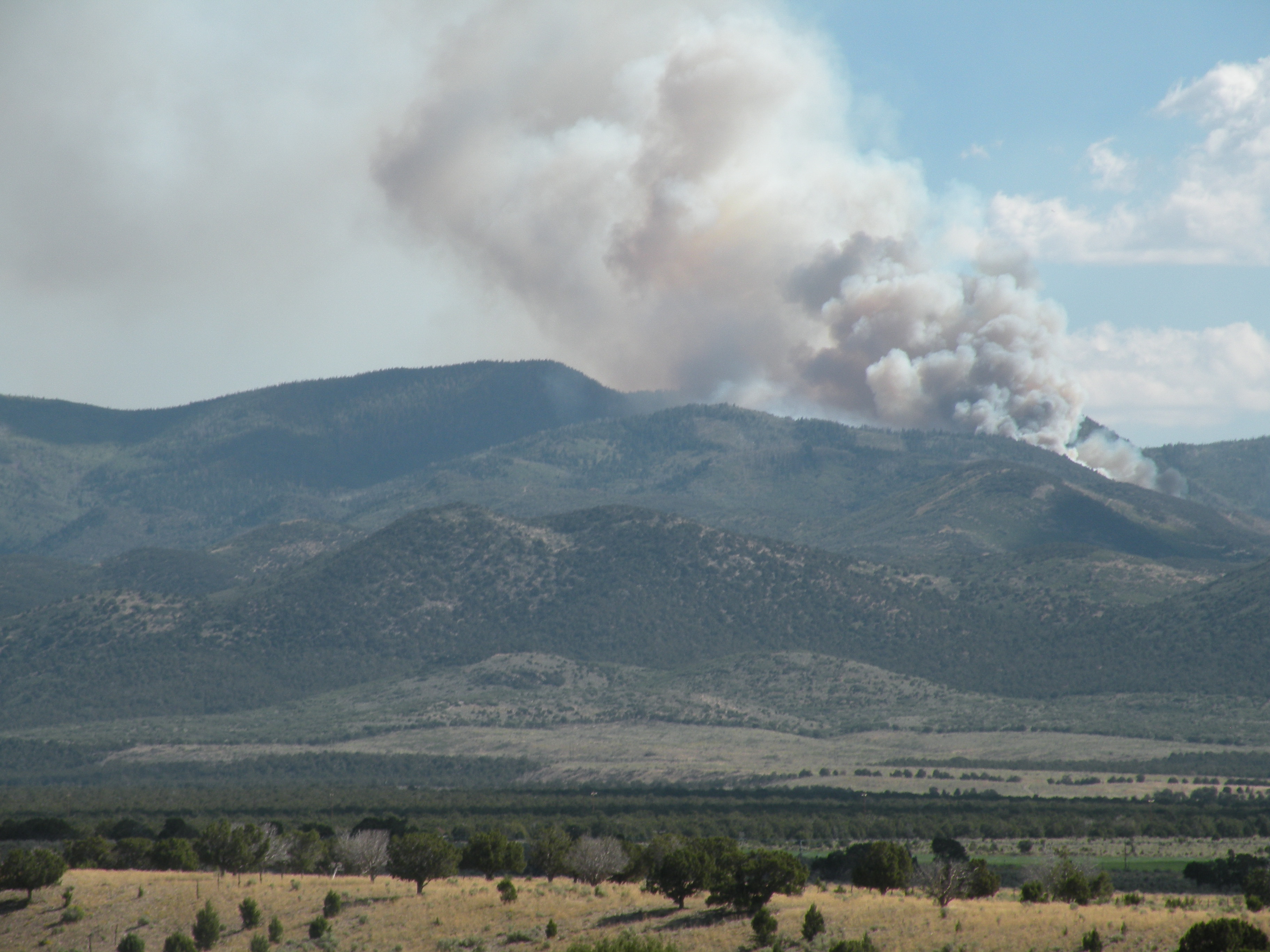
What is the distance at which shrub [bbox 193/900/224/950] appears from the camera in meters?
75.8

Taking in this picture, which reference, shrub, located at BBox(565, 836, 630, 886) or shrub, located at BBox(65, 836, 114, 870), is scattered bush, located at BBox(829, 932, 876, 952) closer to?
shrub, located at BBox(565, 836, 630, 886)

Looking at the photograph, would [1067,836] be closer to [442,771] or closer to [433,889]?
[433,889]

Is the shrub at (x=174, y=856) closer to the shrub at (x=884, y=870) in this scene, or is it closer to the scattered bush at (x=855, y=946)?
the shrub at (x=884, y=870)

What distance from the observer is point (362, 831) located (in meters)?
104

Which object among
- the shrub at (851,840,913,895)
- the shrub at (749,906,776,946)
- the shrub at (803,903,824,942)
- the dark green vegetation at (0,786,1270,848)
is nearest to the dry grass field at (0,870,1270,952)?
the shrub at (803,903,824,942)

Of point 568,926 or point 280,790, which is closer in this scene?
point 568,926

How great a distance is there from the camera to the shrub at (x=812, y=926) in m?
66.5

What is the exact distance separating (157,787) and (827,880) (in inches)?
4620

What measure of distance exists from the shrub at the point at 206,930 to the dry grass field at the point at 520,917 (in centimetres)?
67

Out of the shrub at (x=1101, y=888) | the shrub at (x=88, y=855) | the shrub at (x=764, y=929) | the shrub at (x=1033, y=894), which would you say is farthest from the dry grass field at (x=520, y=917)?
the shrub at (x=88, y=855)

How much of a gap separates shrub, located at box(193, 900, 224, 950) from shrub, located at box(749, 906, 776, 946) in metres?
27.5

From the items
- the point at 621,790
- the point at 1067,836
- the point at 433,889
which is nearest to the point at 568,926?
the point at 433,889

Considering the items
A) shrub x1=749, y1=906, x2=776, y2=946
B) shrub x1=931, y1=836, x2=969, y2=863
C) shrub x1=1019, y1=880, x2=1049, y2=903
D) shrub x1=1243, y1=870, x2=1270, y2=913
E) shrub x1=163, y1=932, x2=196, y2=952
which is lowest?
shrub x1=163, y1=932, x2=196, y2=952

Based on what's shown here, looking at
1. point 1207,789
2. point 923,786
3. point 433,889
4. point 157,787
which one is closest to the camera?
point 433,889
